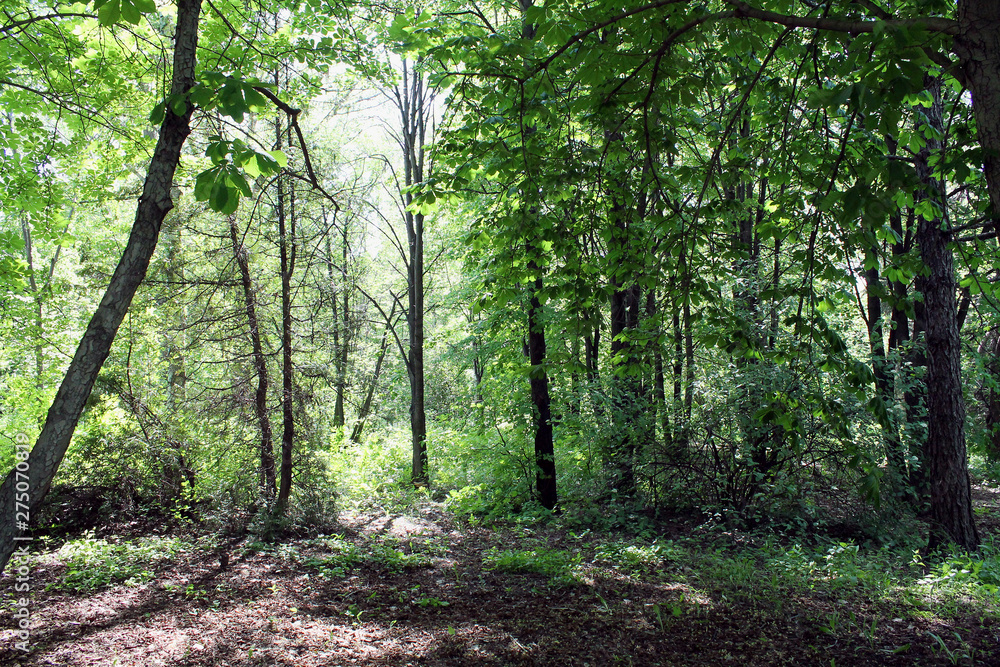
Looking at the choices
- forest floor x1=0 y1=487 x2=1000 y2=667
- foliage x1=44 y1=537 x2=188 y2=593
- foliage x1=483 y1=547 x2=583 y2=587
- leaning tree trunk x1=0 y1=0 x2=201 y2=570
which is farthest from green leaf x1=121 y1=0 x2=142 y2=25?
foliage x1=44 y1=537 x2=188 y2=593

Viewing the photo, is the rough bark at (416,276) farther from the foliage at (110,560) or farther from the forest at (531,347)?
the foliage at (110,560)

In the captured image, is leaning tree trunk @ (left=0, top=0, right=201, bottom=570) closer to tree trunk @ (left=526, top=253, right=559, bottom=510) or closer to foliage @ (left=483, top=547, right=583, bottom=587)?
foliage @ (left=483, top=547, right=583, bottom=587)

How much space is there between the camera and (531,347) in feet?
31.4

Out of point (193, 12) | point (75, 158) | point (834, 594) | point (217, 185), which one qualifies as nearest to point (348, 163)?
point (75, 158)

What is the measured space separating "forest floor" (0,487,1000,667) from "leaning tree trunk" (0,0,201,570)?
203 cm

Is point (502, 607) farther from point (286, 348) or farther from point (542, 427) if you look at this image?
point (286, 348)

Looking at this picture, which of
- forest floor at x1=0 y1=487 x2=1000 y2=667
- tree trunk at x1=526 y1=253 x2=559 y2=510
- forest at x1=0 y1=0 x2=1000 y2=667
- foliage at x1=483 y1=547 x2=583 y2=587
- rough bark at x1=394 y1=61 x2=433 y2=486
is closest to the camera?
forest at x1=0 y1=0 x2=1000 y2=667

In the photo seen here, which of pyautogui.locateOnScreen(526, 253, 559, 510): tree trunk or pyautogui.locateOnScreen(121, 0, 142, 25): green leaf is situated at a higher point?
pyautogui.locateOnScreen(121, 0, 142, 25): green leaf

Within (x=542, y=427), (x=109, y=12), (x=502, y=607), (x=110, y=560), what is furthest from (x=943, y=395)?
(x=110, y=560)

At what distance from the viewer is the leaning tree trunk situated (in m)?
2.30

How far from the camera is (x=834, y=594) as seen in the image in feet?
14.8

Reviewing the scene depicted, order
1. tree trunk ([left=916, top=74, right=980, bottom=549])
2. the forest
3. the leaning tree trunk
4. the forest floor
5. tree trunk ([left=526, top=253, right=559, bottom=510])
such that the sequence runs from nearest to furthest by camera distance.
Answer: the leaning tree trunk
the forest
the forest floor
tree trunk ([left=916, top=74, right=980, bottom=549])
tree trunk ([left=526, top=253, right=559, bottom=510])

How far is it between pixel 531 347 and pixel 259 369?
4.46m

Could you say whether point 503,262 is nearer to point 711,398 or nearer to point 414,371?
point 711,398
